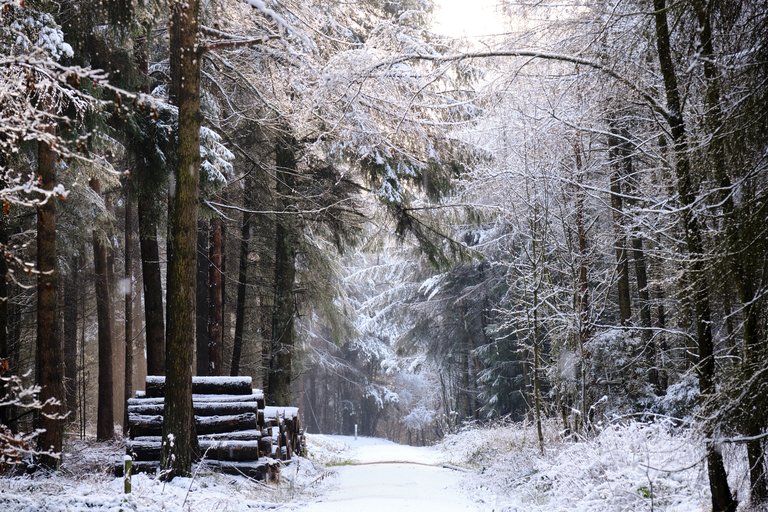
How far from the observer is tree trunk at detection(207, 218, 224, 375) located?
17.4 meters

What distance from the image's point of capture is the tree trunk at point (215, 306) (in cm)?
1744

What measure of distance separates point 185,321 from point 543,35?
6.06 meters

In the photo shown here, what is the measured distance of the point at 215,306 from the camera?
1781 cm

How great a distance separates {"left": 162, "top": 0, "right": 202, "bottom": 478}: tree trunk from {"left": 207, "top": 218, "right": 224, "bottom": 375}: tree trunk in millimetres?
8169

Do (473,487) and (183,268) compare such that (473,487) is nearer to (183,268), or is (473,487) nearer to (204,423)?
(204,423)

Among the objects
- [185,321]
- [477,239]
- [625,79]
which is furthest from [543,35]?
[477,239]

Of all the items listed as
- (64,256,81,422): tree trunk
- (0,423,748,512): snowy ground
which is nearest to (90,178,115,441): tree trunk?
(64,256,81,422): tree trunk

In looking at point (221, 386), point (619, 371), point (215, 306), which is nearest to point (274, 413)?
point (221, 386)

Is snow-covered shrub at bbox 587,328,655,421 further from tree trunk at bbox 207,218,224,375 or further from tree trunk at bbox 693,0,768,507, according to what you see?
tree trunk at bbox 207,218,224,375

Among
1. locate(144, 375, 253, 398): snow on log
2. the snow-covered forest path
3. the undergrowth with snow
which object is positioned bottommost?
the snow-covered forest path

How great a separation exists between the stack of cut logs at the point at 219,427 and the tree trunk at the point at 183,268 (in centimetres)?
118

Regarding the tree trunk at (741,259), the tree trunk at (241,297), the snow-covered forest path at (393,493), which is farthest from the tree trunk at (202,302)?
the tree trunk at (741,259)

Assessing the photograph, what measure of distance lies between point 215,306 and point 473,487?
9.48 m

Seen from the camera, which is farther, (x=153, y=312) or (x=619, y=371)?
(x=153, y=312)
